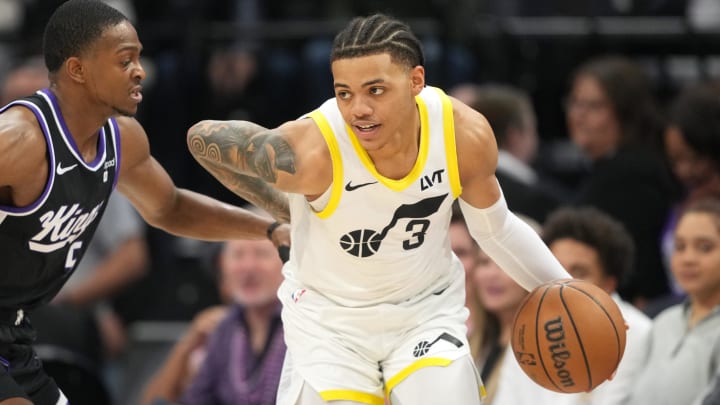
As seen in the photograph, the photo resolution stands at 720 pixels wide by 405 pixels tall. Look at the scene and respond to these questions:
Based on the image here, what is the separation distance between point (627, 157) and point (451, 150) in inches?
114

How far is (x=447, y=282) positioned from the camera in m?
4.51

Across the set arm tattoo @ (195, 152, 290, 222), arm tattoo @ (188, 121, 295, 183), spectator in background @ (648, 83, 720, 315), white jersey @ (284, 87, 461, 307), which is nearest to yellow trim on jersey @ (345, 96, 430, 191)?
white jersey @ (284, 87, 461, 307)

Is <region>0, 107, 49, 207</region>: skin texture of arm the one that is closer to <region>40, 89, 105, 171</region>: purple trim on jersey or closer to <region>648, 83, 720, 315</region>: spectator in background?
<region>40, 89, 105, 171</region>: purple trim on jersey

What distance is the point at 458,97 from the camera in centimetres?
767

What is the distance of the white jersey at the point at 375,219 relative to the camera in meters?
4.23

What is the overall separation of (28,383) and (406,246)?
143cm

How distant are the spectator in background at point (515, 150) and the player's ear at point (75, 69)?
9.81ft

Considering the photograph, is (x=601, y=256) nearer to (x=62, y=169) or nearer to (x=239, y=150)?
(x=239, y=150)

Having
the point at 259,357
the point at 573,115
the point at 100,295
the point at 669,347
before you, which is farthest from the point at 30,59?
the point at 669,347

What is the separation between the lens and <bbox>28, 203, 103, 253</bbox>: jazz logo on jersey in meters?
4.30

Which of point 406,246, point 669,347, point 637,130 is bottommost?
point 669,347

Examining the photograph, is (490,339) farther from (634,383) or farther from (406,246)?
(406,246)

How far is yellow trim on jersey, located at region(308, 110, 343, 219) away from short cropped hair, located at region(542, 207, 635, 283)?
6.40 feet

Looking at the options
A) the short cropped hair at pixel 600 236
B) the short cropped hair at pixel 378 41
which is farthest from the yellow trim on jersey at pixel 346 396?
the short cropped hair at pixel 600 236
